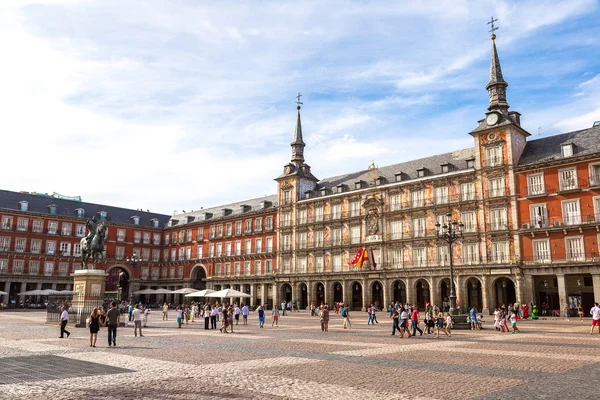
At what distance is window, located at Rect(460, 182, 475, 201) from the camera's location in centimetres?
4481

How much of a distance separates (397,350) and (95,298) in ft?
59.0

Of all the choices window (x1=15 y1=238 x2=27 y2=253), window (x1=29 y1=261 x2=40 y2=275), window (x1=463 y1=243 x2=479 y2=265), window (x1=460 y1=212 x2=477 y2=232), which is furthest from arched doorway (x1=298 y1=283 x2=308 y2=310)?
window (x1=15 y1=238 x2=27 y2=253)

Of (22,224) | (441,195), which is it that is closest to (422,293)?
(441,195)

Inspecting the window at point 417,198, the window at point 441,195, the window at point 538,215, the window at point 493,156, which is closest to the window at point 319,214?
the window at point 417,198

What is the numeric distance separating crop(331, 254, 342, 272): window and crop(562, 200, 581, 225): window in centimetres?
2322

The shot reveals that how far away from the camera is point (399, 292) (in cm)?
5059

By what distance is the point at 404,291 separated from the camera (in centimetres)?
5000

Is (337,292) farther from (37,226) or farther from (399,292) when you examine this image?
(37,226)

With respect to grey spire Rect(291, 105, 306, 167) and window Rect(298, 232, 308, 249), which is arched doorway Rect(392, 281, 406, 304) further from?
grey spire Rect(291, 105, 306, 167)

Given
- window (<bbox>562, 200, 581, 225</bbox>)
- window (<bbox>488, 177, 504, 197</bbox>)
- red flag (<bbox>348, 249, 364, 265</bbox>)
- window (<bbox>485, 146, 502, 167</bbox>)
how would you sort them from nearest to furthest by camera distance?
window (<bbox>562, 200, 581, 225</bbox>)
window (<bbox>488, 177, 504, 197</bbox>)
window (<bbox>485, 146, 502, 167</bbox>)
red flag (<bbox>348, 249, 364, 265</bbox>)

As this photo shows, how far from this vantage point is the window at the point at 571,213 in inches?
1516

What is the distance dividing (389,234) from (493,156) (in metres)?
12.8

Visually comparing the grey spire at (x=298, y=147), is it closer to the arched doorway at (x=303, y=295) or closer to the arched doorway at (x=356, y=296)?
the arched doorway at (x=303, y=295)

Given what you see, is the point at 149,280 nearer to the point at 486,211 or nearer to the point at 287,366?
the point at 486,211
